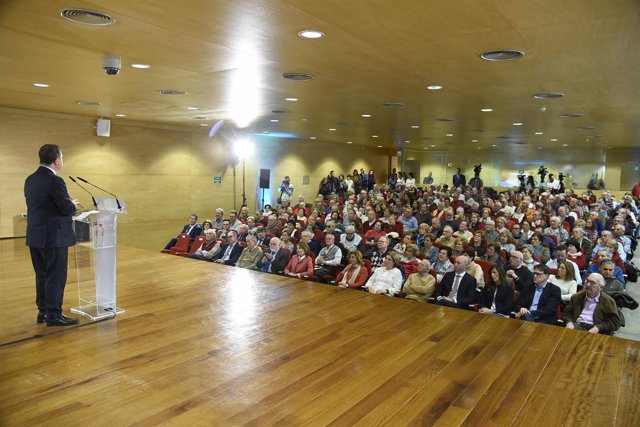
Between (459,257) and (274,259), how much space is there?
8.54 feet

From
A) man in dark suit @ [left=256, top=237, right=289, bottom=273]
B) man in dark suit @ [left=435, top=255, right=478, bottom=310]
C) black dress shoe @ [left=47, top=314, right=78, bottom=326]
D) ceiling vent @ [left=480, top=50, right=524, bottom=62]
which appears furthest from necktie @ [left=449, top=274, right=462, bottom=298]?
black dress shoe @ [left=47, top=314, right=78, bottom=326]

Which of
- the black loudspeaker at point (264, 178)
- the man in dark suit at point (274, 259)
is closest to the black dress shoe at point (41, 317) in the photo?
the man in dark suit at point (274, 259)

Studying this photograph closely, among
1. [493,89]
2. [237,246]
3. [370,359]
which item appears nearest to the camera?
[370,359]

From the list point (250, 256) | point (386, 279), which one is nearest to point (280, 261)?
Answer: point (250, 256)

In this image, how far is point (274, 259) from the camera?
6.51m

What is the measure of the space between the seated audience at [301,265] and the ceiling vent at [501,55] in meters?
3.25

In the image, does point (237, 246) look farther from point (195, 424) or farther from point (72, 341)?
point (195, 424)

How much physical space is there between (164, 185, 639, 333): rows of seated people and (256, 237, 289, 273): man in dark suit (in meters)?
0.01

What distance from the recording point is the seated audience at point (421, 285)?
511 centimetres

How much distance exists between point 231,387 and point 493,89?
5.13 meters

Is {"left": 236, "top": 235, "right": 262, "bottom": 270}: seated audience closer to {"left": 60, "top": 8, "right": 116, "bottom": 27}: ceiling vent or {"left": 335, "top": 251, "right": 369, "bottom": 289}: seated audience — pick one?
{"left": 335, "top": 251, "right": 369, "bottom": 289}: seated audience

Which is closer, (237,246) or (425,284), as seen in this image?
(425,284)

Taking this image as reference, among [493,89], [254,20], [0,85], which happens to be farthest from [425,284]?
[0,85]

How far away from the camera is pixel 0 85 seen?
6.62 meters
